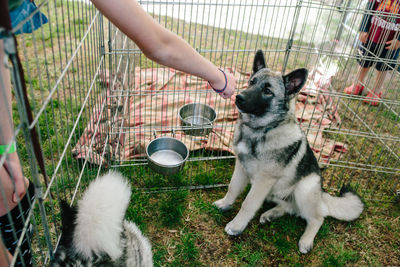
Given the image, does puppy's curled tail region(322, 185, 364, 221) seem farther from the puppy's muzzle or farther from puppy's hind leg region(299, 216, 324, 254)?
the puppy's muzzle

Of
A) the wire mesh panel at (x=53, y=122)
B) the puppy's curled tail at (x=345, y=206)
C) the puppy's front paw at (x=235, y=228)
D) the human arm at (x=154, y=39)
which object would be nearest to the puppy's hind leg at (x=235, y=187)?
the puppy's front paw at (x=235, y=228)

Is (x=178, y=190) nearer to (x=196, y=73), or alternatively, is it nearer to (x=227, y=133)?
(x=227, y=133)

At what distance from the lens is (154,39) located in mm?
1534

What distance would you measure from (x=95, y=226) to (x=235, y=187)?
1690 mm

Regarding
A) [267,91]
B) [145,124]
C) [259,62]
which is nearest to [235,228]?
[267,91]

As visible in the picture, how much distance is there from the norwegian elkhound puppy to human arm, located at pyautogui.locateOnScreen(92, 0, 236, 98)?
1.97 feet

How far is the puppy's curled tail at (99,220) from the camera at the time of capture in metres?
1.34

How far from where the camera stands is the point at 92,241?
4.40ft

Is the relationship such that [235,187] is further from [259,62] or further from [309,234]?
[259,62]

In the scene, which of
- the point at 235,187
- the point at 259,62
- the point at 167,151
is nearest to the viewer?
the point at 259,62

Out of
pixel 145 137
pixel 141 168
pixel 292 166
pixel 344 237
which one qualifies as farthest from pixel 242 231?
pixel 145 137

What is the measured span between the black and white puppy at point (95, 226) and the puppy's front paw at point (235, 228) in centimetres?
131

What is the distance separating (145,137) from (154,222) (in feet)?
3.71

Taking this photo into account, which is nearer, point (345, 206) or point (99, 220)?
point (99, 220)
